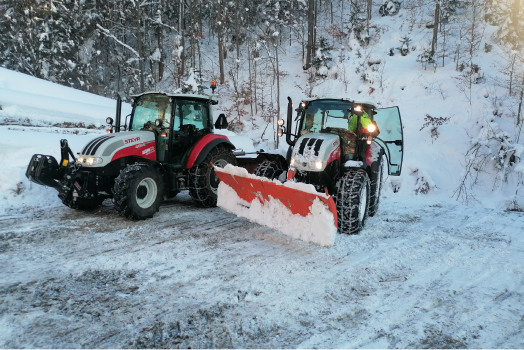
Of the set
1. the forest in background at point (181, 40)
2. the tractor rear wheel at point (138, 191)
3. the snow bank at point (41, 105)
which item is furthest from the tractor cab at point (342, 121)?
the forest in background at point (181, 40)

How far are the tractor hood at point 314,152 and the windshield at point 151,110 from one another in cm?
249

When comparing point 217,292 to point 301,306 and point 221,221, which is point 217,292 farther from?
→ point 221,221

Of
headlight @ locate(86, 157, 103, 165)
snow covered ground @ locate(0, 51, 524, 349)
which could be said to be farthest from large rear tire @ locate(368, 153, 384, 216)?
headlight @ locate(86, 157, 103, 165)

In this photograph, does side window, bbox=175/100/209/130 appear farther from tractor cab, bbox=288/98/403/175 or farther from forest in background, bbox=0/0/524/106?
forest in background, bbox=0/0/524/106

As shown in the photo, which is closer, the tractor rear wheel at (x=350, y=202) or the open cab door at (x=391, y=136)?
the tractor rear wheel at (x=350, y=202)

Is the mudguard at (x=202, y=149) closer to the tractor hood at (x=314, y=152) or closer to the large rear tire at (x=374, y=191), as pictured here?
the tractor hood at (x=314, y=152)

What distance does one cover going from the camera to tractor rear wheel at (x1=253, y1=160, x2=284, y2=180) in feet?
19.0

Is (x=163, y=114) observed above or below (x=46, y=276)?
above

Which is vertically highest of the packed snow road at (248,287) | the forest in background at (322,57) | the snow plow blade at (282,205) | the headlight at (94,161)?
the forest in background at (322,57)

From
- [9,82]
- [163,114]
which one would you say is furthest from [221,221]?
[9,82]

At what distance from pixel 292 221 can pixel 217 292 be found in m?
1.53

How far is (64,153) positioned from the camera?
5.78 meters

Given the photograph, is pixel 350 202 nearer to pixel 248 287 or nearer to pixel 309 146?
pixel 309 146

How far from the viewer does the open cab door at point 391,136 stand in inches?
259
